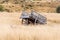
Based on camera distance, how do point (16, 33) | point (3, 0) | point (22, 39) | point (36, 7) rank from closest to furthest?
1. point (22, 39)
2. point (16, 33)
3. point (36, 7)
4. point (3, 0)

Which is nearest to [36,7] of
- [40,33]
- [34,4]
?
[34,4]

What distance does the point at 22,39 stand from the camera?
7828 millimetres

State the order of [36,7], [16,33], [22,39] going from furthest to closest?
1. [36,7]
2. [16,33]
3. [22,39]

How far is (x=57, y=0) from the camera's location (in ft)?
222

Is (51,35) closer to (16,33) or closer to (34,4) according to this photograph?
(16,33)

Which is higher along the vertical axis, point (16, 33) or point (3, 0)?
point (16, 33)

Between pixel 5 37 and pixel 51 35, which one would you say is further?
pixel 51 35

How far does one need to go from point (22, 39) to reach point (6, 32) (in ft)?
2.94

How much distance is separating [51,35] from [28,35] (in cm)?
81

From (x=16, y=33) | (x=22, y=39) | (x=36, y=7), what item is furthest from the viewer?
(x=36, y=7)

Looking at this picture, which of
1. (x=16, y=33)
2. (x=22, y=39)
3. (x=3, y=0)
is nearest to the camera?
(x=22, y=39)

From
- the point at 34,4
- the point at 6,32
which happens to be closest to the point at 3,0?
the point at 34,4

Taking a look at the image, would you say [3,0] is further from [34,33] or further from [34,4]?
[34,33]

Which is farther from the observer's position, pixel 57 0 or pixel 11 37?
pixel 57 0
